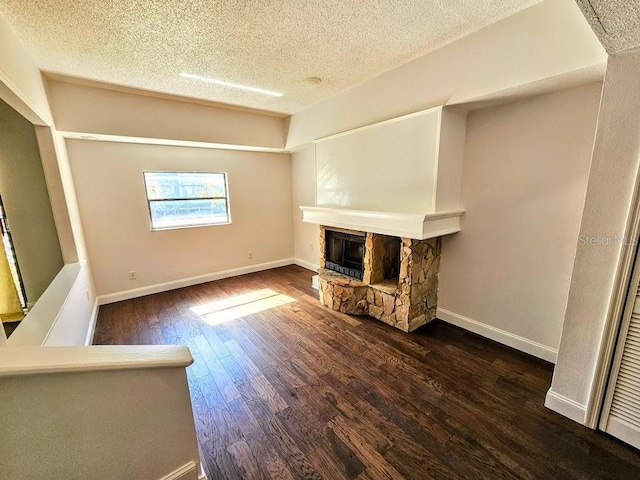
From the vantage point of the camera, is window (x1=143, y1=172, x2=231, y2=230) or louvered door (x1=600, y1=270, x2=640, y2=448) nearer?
louvered door (x1=600, y1=270, x2=640, y2=448)

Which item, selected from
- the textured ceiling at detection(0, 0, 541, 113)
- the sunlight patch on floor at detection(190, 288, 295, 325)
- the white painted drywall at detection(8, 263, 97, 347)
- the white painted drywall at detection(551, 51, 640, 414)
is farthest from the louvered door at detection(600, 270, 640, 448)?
the white painted drywall at detection(8, 263, 97, 347)

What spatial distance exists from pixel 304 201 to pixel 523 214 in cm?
348

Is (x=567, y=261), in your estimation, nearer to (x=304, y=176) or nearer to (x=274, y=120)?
(x=304, y=176)

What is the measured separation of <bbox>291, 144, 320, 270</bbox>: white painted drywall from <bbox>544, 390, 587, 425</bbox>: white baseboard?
361 cm

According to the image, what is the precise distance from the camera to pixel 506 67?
2.04 meters

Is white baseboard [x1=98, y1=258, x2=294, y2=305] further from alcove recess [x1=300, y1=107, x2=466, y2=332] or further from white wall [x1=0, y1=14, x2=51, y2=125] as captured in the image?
white wall [x1=0, y1=14, x2=51, y2=125]

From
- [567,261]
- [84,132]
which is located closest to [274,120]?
[84,132]

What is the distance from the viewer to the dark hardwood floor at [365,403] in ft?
5.08

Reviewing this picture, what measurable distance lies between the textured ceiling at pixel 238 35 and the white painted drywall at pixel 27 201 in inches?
28.3

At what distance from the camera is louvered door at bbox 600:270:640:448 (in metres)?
1.56

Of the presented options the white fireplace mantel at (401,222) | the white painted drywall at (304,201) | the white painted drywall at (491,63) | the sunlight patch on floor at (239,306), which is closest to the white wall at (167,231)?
the white painted drywall at (304,201)

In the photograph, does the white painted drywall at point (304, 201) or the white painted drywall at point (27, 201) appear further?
the white painted drywall at point (304, 201)

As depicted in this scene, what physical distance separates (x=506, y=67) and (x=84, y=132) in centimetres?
430

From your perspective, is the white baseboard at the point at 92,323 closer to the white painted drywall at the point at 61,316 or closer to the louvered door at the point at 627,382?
the white painted drywall at the point at 61,316
